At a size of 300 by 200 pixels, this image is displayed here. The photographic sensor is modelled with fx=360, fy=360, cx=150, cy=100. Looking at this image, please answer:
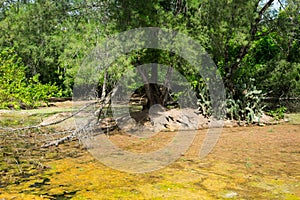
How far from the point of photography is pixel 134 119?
12.7 m

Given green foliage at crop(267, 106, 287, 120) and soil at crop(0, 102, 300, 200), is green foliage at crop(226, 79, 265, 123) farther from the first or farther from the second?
soil at crop(0, 102, 300, 200)

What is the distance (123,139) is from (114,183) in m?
4.62

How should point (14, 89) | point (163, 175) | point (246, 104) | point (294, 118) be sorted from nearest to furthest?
point (163, 175)
point (14, 89)
point (246, 104)
point (294, 118)

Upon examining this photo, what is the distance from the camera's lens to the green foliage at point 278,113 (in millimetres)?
13414

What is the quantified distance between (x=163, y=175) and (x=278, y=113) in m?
8.75

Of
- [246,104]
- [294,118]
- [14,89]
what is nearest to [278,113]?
[294,118]

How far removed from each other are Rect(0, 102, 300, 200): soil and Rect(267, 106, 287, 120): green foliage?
4.21 meters

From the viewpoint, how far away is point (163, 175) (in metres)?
6.27

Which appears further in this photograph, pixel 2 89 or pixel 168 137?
pixel 168 137

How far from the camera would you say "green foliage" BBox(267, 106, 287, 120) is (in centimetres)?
1341

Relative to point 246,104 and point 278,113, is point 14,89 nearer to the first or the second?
point 246,104

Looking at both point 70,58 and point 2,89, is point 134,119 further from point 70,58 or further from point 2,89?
point 2,89

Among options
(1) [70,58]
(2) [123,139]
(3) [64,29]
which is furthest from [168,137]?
(3) [64,29]

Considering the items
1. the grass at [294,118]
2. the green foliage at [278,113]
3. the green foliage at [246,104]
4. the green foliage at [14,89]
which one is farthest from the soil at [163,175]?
the green foliage at [278,113]
